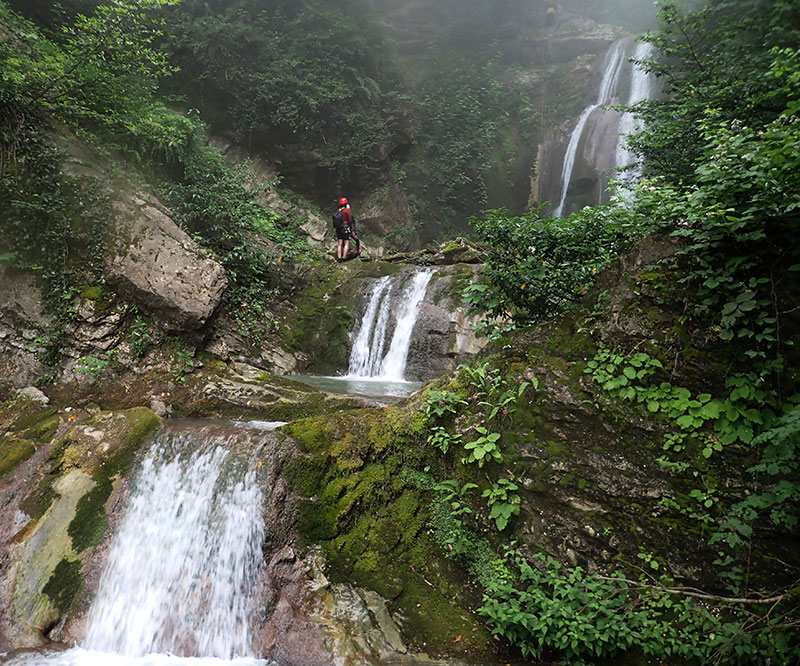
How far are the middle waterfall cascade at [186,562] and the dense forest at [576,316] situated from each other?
0.76 meters

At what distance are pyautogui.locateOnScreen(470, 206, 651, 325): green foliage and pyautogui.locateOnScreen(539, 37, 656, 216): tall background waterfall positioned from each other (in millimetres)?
13066

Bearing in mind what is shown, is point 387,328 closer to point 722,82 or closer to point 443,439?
point 443,439

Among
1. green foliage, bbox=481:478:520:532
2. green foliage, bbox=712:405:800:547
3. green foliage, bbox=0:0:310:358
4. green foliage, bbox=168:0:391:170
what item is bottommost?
green foliage, bbox=481:478:520:532

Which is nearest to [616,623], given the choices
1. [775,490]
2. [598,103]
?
[775,490]

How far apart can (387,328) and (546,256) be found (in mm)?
5409

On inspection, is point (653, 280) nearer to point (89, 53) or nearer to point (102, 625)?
point (102, 625)

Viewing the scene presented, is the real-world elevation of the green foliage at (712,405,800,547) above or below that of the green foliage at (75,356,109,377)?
above

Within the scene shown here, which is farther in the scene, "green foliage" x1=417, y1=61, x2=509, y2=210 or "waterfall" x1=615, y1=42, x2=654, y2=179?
"green foliage" x1=417, y1=61, x2=509, y2=210

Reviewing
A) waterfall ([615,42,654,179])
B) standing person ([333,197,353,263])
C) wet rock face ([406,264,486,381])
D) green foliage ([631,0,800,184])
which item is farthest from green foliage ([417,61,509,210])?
green foliage ([631,0,800,184])

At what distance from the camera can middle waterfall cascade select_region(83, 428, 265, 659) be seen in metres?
3.61

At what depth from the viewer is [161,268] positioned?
732cm

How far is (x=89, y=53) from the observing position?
23.4ft

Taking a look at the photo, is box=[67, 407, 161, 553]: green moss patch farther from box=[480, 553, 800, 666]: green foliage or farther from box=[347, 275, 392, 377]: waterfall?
box=[347, 275, 392, 377]: waterfall

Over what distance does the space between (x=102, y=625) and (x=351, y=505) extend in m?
2.48
